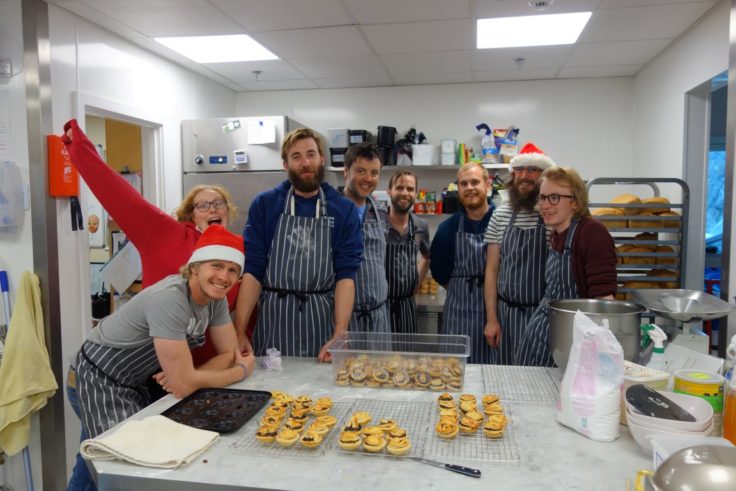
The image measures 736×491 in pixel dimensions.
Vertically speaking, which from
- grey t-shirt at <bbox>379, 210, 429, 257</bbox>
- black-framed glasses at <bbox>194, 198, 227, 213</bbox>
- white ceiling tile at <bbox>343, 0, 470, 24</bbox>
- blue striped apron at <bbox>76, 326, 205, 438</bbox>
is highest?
white ceiling tile at <bbox>343, 0, 470, 24</bbox>

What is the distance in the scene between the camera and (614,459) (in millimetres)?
1174

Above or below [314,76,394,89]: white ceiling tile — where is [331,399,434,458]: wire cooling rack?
below

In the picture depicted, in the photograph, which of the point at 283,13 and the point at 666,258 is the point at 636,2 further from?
the point at 283,13

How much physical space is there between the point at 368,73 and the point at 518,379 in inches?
126

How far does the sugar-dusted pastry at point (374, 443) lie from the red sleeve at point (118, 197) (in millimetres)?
1518

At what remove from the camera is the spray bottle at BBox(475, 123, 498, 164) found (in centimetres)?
442

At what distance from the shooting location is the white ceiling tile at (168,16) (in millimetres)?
2764

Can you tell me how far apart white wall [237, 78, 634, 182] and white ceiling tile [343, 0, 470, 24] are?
170 cm

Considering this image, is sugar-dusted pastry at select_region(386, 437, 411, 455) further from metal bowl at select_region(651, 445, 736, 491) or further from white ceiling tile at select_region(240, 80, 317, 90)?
white ceiling tile at select_region(240, 80, 317, 90)

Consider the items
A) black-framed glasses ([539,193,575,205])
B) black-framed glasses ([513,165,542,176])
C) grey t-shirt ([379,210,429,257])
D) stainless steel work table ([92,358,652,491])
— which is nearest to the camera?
stainless steel work table ([92,358,652,491])

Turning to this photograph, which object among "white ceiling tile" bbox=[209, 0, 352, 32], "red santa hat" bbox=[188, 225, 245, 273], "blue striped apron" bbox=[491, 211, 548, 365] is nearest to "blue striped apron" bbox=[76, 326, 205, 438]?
"red santa hat" bbox=[188, 225, 245, 273]

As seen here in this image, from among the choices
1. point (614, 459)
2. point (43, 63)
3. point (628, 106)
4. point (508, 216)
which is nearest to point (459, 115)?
point (628, 106)

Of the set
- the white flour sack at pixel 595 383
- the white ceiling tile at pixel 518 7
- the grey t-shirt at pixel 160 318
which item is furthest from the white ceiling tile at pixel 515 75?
the white flour sack at pixel 595 383

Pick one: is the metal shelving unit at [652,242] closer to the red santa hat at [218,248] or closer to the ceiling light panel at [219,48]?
the red santa hat at [218,248]
